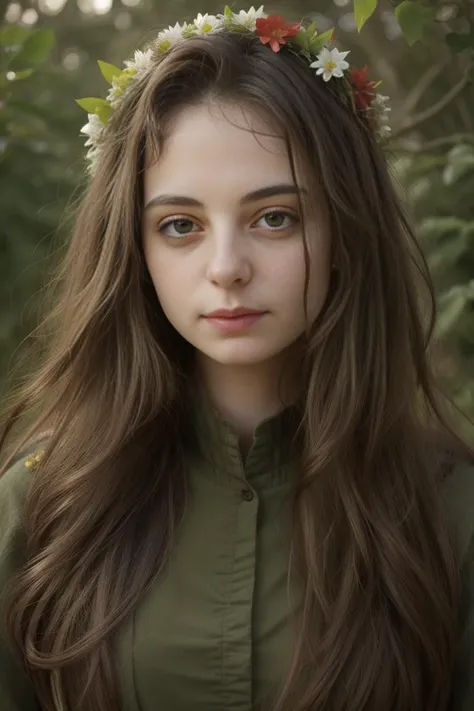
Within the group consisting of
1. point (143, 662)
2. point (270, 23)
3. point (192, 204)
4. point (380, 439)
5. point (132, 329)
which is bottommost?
point (143, 662)

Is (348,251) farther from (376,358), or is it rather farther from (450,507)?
(450,507)

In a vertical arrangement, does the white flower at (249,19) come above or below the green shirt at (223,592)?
above

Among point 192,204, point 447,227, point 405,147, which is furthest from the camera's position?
point 405,147

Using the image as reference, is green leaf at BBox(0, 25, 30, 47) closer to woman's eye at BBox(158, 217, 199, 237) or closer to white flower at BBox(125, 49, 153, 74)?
white flower at BBox(125, 49, 153, 74)

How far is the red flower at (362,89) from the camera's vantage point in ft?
6.05

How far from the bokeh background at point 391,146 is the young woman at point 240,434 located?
0.35 meters

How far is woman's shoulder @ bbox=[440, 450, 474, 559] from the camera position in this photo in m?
1.79

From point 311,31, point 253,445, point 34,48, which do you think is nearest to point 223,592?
point 253,445

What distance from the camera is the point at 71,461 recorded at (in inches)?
73.5

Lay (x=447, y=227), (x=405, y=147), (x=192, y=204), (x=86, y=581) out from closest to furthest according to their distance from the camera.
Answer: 1. (x=192, y=204)
2. (x=86, y=581)
3. (x=447, y=227)
4. (x=405, y=147)

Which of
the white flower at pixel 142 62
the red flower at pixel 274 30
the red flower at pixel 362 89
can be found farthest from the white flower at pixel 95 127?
the red flower at pixel 362 89

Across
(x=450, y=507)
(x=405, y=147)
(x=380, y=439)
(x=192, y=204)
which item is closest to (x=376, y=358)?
(x=380, y=439)

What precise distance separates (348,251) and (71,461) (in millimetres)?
601

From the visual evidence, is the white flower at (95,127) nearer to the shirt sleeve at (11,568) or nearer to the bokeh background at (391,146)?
the bokeh background at (391,146)
